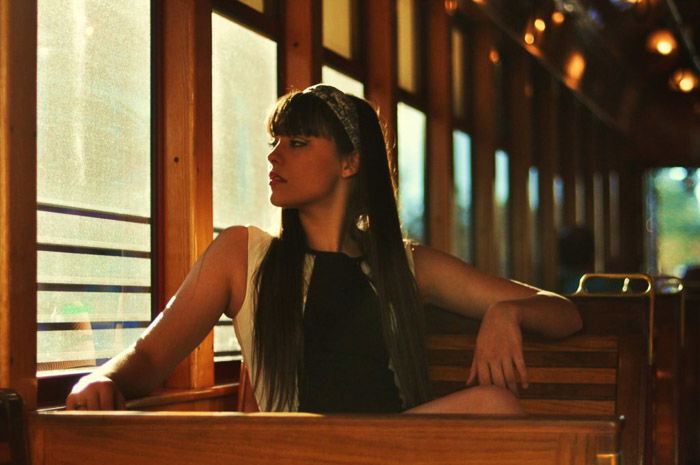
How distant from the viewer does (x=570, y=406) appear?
7.43 ft

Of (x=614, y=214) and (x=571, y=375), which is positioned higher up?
(x=614, y=214)

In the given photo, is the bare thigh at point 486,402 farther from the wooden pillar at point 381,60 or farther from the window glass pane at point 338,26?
the wooden pillar at point 381,60

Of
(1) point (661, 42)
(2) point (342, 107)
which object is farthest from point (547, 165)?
(2) point (342, 107)

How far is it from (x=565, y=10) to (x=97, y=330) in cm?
681

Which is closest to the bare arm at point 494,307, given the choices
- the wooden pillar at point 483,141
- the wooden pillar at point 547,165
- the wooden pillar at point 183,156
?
the wooden pillar at point 183,156

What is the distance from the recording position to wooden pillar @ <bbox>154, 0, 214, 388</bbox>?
126 inches

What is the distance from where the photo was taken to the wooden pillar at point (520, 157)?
334 inches

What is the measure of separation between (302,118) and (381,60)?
10.5ft

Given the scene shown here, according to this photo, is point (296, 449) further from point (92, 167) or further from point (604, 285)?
point (604, 285)

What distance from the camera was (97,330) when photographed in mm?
2943

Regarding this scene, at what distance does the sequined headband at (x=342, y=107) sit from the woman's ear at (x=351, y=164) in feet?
0.06

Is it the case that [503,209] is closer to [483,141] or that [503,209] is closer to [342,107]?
[483,141]

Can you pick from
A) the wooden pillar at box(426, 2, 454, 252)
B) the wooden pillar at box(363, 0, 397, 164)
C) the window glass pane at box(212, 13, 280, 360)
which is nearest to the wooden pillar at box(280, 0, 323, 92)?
the window glass pane at box(212, 13, 280, 360)

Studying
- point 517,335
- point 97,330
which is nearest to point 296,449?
point 517,335
